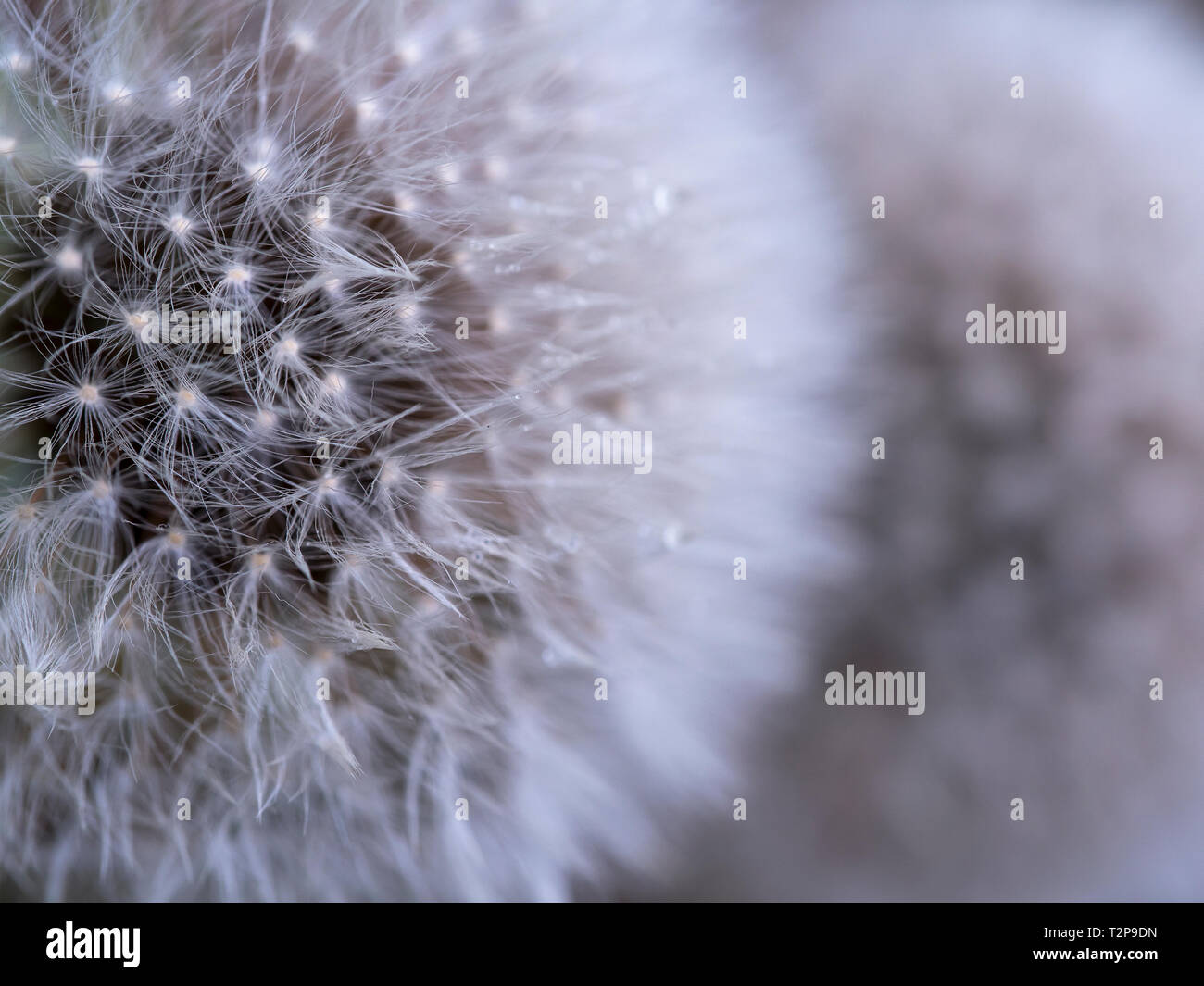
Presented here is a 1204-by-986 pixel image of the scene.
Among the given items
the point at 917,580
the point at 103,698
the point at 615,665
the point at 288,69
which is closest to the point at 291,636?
the point at 103,698
